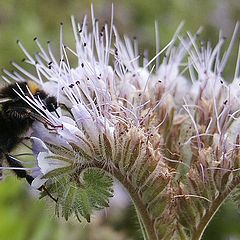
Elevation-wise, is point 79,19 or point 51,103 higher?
point 79,19

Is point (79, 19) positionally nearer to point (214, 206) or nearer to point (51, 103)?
point (51, 103)

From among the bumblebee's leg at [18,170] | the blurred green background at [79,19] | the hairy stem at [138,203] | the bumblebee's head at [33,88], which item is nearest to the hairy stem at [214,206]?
the hairy stem at [138,203]

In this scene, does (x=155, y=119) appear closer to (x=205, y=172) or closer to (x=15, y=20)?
(x=205, y=172)

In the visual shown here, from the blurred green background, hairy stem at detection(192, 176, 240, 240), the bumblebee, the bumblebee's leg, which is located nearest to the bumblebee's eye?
the bumblebee

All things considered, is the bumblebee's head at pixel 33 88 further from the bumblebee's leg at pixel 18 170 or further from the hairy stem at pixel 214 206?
the hairy stem at pixel 214 206

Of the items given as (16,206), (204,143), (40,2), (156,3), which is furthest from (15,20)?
(204,143)

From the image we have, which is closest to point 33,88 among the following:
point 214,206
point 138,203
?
point 138,203
